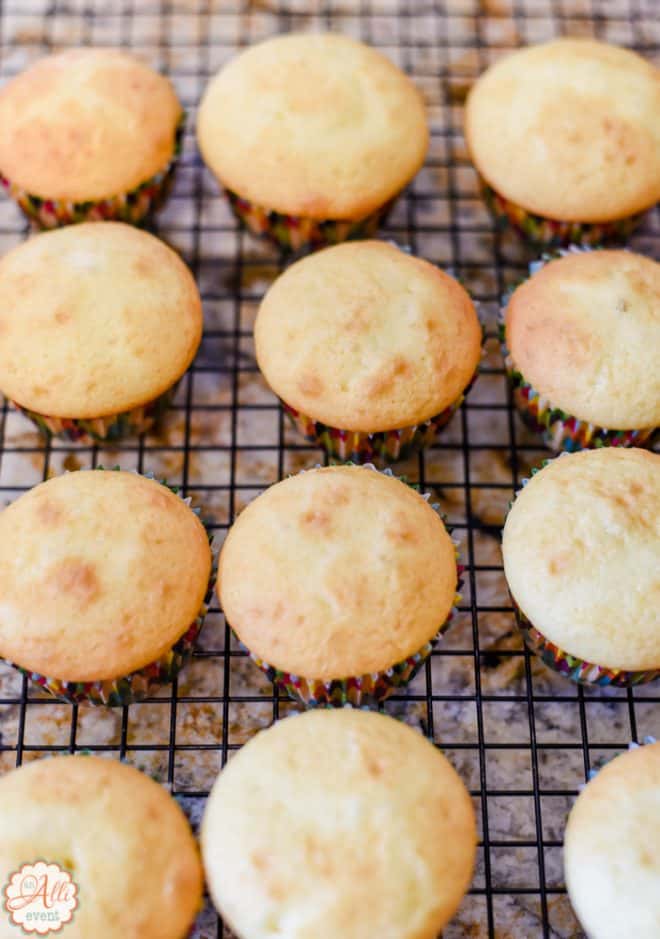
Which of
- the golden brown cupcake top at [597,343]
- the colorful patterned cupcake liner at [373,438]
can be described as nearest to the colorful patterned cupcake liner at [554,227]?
the golden brown cupcake top at [597,343]

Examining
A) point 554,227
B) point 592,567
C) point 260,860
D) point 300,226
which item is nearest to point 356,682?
point 260,860

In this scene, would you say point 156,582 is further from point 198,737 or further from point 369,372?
point 369,372

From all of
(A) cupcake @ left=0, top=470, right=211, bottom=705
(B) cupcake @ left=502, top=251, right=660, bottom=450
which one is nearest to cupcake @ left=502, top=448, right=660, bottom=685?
(B) cupcake @ left=502, top=251, right=660, bottom=450

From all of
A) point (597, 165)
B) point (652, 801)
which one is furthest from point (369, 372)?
point (652, 801)

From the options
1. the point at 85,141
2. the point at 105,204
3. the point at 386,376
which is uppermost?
the point at 85,141

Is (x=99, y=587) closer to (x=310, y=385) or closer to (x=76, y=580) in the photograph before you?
(x=76, y=580)

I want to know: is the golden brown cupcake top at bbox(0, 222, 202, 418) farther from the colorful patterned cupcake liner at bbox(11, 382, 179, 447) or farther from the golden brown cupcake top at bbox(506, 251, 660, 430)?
the golden brown cupcake top at bbox(506, 251, 660, 430)
